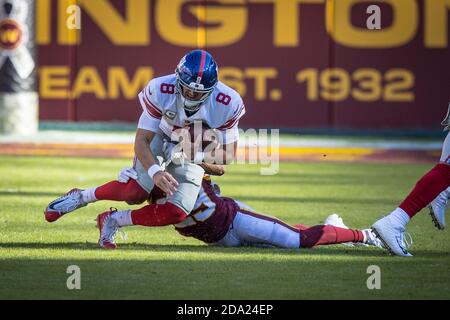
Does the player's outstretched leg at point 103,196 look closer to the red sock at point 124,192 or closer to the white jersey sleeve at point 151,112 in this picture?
the red sock at point 124,192

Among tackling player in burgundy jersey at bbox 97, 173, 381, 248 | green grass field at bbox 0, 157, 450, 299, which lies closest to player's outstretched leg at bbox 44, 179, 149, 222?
tackling player in burgundy jersey at bbox 97, 173, 381, 248

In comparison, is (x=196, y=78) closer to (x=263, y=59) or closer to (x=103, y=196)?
(x=103, y=196)

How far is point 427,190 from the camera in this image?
25.2ft

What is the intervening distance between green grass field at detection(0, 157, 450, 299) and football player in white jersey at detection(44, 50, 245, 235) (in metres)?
0.32

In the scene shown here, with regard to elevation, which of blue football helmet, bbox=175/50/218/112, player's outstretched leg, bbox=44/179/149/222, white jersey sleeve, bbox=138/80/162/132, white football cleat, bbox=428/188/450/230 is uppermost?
blue football helmet, bbox=175/50/218/112

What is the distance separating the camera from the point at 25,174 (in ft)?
42.8

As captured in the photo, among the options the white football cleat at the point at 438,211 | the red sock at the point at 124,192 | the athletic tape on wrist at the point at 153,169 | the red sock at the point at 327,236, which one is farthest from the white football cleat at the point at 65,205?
the white football cleat at the point at 438,211

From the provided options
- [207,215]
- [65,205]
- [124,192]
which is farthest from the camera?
[65,205]

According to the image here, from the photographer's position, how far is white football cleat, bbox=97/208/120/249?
788 centimetres

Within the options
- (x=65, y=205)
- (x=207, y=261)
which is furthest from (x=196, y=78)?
(x=65, y=205)

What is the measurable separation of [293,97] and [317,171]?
550 centimetres

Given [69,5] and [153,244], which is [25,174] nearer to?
[153,244]

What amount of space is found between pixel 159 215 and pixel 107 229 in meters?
0.46

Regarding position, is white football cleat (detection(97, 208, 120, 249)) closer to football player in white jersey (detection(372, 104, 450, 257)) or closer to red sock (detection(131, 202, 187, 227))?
red sock (detection(131, 202, 187, 227))
